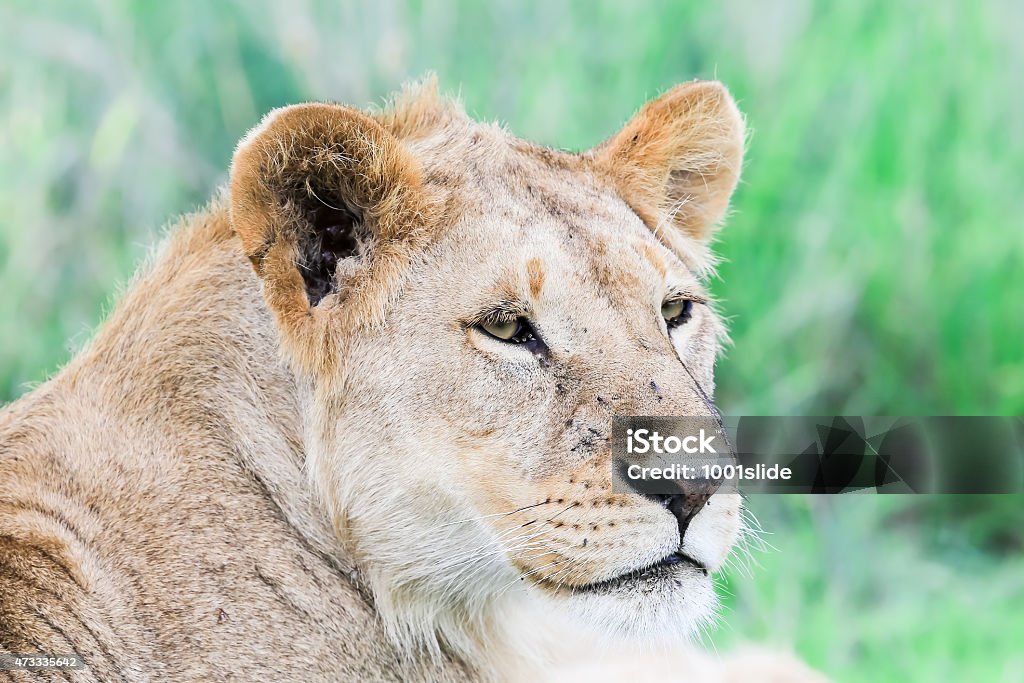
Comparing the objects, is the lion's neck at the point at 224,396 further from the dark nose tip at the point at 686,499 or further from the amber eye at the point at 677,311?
the amber eye at the point at 677,311

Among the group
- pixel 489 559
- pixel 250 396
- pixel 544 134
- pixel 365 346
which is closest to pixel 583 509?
pixel 489 559

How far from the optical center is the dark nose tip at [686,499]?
2227mm

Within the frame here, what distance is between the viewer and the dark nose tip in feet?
7.30

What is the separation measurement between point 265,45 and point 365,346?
3.66 metres

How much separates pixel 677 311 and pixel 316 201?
0.82m

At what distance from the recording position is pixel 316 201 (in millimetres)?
2477

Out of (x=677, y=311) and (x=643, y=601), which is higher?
(x=677, y=311)

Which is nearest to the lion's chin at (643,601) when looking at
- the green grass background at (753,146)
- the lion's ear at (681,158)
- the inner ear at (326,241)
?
the inner ear at (326,241)

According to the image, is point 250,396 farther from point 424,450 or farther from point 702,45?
point 702,45

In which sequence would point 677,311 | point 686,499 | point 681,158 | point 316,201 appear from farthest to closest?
1. point 681,158
2. point 677,311
3. point 316,201
4. point 686,499

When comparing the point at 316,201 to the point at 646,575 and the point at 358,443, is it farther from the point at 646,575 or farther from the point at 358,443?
the point at 646,575

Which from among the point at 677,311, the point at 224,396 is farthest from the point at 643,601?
the point at 224,396

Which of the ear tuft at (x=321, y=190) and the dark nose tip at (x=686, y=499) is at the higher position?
the ear tuft at (x=321, y=190)

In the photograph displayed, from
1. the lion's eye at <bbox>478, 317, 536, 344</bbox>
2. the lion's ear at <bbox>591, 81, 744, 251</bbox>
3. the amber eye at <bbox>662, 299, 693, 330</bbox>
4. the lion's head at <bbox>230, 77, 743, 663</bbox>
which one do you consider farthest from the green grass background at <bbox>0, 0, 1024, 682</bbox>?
the lion's eye at <bbox>478, 317, 536, 344</bbox>
